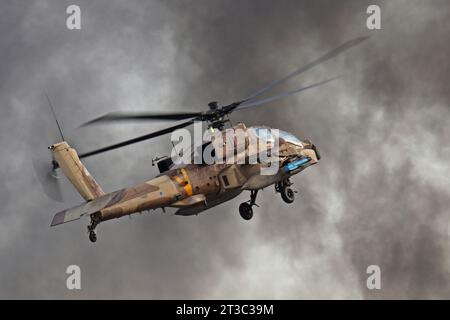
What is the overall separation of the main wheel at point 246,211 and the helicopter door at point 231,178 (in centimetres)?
320

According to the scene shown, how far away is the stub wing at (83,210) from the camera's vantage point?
1795 inches

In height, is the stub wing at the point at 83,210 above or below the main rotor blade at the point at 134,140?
below

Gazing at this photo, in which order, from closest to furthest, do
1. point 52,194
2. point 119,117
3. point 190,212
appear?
point 119,117 → point 52,194 → point 190,212

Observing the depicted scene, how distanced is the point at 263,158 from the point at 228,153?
9.77 feet

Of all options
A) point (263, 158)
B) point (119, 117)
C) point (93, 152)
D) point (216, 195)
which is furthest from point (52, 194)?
point (263, 158)

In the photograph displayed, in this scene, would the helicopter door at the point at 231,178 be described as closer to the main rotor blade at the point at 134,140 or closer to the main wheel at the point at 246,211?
the main wheel at the point at 246,211

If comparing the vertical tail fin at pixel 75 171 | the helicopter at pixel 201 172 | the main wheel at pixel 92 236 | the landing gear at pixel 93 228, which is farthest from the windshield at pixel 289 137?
the main wheel at pixel 92 236

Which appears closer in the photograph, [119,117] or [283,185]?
[119,117]

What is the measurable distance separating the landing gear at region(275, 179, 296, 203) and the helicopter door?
13.1 ft

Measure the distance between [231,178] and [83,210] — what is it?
1069 cm

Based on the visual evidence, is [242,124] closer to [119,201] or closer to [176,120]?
[176,120]

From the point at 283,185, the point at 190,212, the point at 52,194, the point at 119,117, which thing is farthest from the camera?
the point at 283,185

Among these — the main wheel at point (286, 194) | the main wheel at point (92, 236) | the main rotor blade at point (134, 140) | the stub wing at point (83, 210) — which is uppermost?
the main rotor blade at point (134, 140)

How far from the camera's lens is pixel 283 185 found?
55750 millimetres
